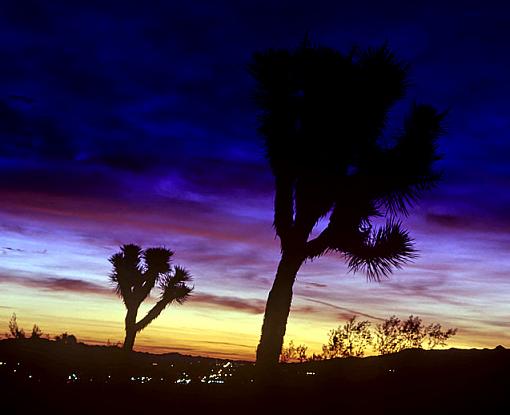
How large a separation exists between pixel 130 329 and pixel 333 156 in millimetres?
14569

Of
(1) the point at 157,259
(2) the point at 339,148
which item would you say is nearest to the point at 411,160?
(2) the point at 339,148

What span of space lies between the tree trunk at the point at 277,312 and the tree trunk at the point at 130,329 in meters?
12.1

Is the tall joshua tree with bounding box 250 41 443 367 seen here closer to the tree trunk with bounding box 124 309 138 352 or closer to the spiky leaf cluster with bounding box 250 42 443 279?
the spiky leaf cluster with bounding box 250 42 443 279

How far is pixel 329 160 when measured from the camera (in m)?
13.1

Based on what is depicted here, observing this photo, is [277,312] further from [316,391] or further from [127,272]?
[127,272]

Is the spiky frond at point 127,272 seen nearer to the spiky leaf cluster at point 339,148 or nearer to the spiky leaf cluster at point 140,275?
the spiky leaf cluster at point 140,275

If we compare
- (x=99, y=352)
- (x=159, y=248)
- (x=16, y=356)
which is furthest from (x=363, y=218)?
(x=99, y=352)

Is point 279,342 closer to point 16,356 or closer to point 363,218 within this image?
point 363,218

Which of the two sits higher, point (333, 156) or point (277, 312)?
point (333, 156)

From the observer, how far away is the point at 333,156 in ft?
43.5

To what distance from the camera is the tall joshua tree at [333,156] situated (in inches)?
517

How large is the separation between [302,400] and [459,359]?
460 cm

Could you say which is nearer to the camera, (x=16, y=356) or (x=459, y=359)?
(x=459, y=359)

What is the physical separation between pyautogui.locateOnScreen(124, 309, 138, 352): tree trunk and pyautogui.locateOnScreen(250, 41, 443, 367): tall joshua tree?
12.2 metres
